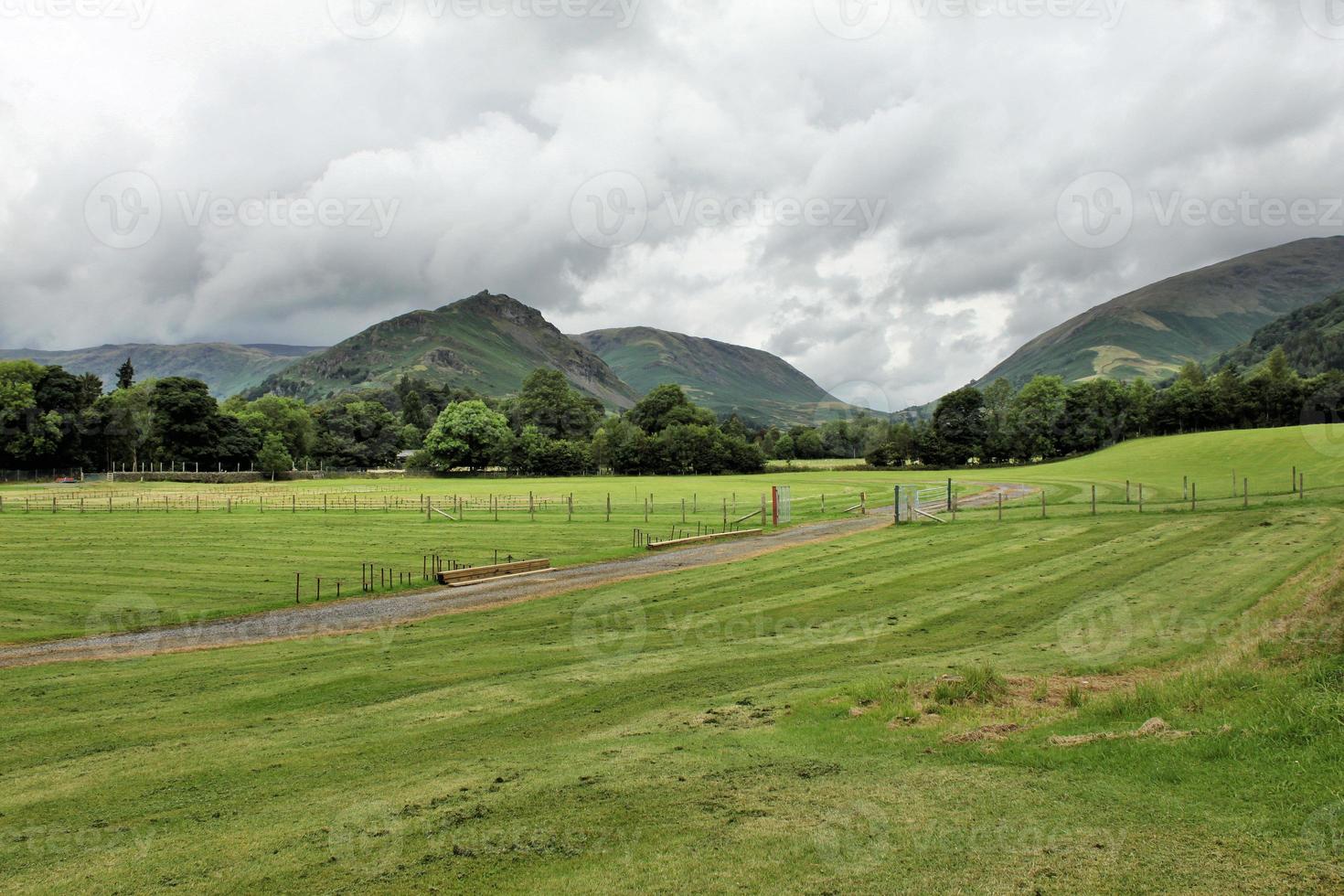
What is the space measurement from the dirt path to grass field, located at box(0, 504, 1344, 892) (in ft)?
5.81

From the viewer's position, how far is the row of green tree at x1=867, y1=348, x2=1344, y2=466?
13250 centimetres

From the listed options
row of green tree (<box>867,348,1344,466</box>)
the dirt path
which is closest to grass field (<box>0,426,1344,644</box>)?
the dirt path

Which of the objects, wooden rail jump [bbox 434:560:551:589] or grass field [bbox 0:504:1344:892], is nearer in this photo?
grass field [bbox 0:504:1344:892]

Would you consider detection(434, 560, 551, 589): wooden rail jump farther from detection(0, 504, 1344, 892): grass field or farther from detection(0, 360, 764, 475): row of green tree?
detection(0, 360, 764, 475): row of green tree

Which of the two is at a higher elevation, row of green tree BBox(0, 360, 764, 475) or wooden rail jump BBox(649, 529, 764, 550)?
row of green tree BBox(0, 360, 764, 475)

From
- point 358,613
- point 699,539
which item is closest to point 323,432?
point 699,539

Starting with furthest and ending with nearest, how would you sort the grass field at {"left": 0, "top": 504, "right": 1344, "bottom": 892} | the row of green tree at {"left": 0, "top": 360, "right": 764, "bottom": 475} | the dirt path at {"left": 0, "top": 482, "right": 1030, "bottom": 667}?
the row of green tree at {"left": 0, "top": 360, "right": 764, "bottom": 475} < the dirt path at {"left": 0, "top": 482, "right": 1030, "bottom": 667} < the grass field at {"left": 0, "top": 504, "right": 1344, "bottom": 892}

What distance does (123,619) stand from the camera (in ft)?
76.8

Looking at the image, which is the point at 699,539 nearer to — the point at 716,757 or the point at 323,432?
the point at 716,757

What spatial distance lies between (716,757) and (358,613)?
17.2 meters

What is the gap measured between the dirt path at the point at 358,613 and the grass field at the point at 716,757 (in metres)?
1.77

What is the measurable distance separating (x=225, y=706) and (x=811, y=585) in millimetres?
16730

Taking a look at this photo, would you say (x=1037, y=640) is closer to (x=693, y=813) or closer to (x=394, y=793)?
(x=693, y=813)

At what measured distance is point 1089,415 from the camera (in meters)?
134
